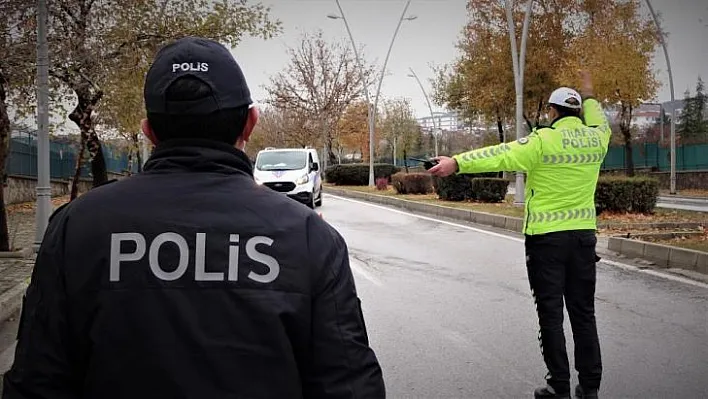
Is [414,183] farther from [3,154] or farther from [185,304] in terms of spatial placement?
[185,304]

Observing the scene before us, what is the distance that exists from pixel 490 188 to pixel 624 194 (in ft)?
20.3

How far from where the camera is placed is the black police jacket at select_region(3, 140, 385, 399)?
4.90 ft

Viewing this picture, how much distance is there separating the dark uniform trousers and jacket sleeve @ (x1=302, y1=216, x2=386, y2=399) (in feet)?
9.33

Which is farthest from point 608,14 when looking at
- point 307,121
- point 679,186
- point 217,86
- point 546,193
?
point 217,86

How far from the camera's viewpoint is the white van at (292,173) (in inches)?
797

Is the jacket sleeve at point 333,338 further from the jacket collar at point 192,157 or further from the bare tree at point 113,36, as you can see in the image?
the bare tree at point 113,36

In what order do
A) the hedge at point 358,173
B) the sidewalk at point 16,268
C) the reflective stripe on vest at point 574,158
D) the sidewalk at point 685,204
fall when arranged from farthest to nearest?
the hedge at point 358,173 → the sidewalk at point 685,204 → the sidewalk at point 16,268 → the reflective stripe on vest at point 574,158

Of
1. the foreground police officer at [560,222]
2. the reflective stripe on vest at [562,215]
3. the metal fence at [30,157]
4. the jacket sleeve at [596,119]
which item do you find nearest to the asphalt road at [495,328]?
the foreground police officer at [560,222]

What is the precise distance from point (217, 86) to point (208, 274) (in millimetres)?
472

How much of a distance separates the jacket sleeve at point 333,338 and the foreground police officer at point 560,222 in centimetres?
258

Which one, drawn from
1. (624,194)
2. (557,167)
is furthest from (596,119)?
(624,194)

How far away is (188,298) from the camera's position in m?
1.51

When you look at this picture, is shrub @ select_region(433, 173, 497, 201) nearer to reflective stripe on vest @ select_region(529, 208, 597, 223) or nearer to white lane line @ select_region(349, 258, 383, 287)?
white lane line @ select_region(349, 258, 383, 287)

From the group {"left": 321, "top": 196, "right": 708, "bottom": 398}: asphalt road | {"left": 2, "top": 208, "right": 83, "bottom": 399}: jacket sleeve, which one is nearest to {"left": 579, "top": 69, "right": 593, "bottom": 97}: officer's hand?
{"left": 321, "top": 196, "right": 708, "bottom": 398}: asphalt road
